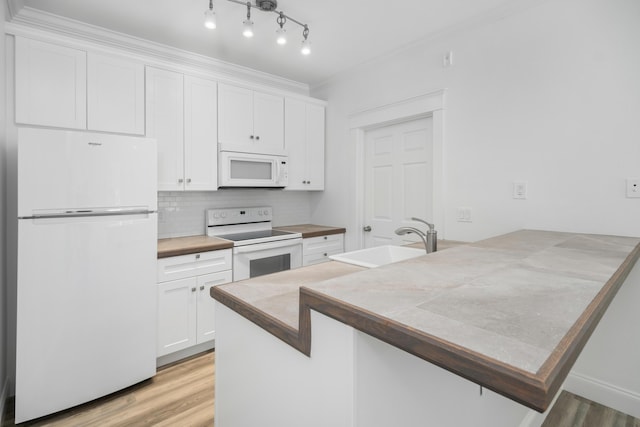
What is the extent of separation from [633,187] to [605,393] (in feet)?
4.12

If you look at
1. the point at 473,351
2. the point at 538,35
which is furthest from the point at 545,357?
the point at 538,35

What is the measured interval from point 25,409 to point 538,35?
3.91 meters

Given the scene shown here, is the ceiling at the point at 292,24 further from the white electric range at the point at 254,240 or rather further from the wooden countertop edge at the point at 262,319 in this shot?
the wooden countertop edge at the point at 262,319

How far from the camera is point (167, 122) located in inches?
103

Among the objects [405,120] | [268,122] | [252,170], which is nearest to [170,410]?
[252,170]

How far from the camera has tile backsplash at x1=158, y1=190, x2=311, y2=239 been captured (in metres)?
2.91

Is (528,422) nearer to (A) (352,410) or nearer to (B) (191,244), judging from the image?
(A) (352,410)

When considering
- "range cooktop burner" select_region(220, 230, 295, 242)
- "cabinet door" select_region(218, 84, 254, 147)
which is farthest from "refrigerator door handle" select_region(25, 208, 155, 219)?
"cabinet door" select_region(218, 84, 254, 147)

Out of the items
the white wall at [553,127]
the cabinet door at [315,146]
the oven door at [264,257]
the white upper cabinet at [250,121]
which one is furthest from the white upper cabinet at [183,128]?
the white wall at [553,127]

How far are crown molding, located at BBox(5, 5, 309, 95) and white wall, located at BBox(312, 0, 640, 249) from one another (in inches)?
65.7

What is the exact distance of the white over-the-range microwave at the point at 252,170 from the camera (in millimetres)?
2924

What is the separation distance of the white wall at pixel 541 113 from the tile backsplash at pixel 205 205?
1731mm

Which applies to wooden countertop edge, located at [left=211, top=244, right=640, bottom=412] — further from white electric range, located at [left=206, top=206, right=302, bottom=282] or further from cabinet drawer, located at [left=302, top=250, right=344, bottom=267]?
cabinet drawer, located at [left=302, top=250, right=344, bottom=267]

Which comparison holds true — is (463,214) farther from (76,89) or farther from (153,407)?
(76,89)
